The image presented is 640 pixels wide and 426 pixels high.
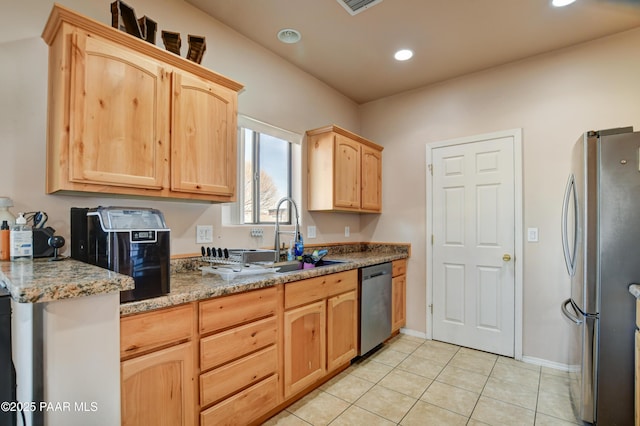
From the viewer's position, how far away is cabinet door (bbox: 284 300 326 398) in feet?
6.61

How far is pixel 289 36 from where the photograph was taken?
8.39 feet

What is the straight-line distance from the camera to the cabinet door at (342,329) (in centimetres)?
238

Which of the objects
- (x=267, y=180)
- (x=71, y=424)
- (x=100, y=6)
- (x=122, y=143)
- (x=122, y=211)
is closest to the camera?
(x=71, y=424)

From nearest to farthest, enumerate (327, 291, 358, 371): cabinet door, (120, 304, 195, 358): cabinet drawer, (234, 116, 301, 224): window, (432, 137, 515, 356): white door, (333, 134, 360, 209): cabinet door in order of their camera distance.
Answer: (120, 304, 195, 358): cabinet drawer < (327, 291, 358, 371): cabinet door < (234, 116, 301, 224): window < (432, 137, 515, 356): white door < (333, 134, 360, 209): cabinet door

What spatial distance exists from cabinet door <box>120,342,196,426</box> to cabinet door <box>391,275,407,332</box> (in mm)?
2223

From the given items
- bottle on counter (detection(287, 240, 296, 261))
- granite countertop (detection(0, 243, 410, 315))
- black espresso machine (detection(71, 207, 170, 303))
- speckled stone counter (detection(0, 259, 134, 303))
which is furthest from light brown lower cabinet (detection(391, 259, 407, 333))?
speckled stone counter (detection(0, 259, 134, 303))

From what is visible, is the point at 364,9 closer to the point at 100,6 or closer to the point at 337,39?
the point at 337,39

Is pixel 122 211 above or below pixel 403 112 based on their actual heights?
below

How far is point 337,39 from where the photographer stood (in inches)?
103

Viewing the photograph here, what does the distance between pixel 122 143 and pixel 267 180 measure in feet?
4.71

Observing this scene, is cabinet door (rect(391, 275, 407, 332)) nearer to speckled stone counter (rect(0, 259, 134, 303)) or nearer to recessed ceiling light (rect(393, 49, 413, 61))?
recessed ceiling light (rect(393, 49, 413, 61))

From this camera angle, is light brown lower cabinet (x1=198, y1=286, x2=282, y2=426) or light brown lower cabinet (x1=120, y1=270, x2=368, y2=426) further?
light brown lower cabinet (x1=198, y1=286, x2=282, y2=426)

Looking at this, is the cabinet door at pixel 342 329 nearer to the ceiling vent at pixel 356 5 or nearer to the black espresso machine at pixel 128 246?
the black espresso machine at pixel 128 246

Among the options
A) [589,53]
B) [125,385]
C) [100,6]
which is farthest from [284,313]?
[589,53]
